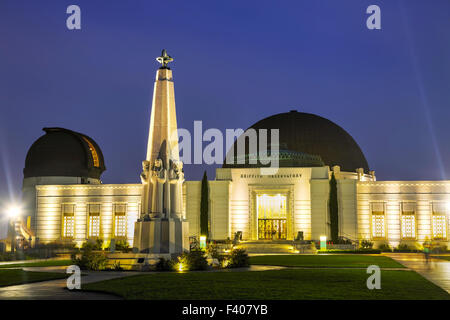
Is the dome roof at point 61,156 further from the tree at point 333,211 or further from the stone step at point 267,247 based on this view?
the tree at point 333,211

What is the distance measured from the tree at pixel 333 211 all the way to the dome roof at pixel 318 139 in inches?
450

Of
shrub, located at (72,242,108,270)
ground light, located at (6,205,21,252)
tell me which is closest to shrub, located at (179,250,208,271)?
shrub, located at (72,242,108,270)

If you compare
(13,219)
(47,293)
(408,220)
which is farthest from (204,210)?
(47,293)

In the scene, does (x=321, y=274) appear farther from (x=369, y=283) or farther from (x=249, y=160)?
(x=249, y=160)

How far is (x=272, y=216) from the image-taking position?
5088 centimetres

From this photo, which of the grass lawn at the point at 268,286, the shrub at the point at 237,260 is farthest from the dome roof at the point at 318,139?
the grass lawn at the point at 268,286

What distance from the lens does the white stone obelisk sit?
950 inches

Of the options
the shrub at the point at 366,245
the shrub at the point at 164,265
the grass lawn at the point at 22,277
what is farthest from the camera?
the shrub at the point at 366,245

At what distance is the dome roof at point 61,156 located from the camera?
188ft

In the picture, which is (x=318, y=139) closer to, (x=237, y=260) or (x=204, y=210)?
(x=204, y=210)

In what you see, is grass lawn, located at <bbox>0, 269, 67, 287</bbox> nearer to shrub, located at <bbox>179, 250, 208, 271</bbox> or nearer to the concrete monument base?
the concrete monument base

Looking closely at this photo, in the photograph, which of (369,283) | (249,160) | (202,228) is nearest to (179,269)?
(369,283)

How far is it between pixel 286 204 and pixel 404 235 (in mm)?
10268

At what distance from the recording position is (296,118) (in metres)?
64.2
